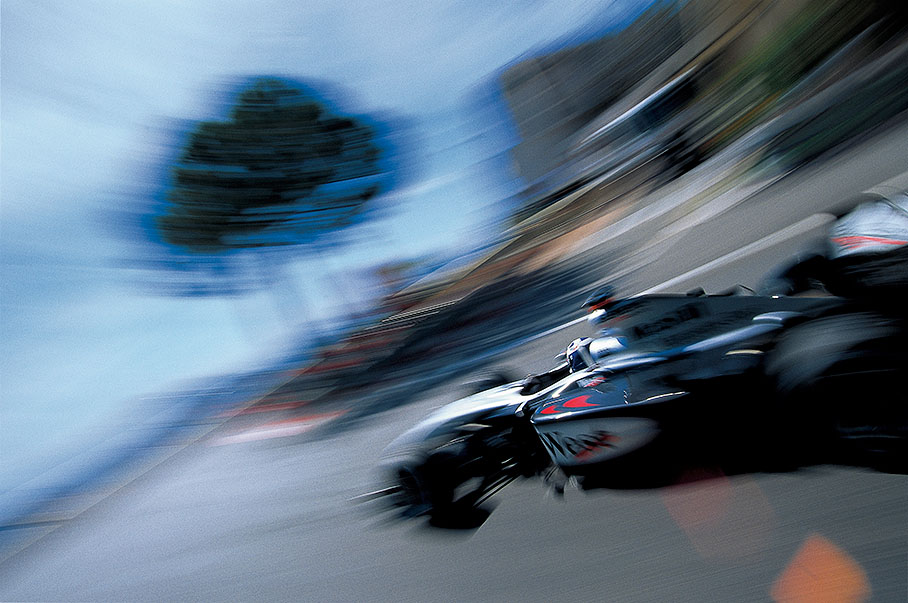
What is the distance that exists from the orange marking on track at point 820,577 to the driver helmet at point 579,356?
0.96 meters

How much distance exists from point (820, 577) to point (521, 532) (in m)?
0.85

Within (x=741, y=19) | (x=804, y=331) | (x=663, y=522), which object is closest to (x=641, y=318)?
(x=804, y=331)

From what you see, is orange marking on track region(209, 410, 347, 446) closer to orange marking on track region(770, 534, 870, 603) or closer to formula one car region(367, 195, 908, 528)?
formula one car region(367, 195, 908, 528)

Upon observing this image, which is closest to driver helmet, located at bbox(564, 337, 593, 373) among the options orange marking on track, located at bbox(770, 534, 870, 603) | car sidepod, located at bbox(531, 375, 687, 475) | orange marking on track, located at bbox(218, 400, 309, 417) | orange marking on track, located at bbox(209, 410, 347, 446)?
car sidepod, located at bbox(531, 375, 687, 475)

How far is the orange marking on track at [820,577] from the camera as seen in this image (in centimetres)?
A: 107

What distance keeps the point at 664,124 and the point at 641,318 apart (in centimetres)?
413

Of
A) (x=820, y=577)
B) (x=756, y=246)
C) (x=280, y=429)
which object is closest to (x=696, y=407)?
(x=820, y=577)

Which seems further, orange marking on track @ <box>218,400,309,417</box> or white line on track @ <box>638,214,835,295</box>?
orange marking on track @ <box>218,400,309,417</box>

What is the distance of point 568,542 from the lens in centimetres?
154

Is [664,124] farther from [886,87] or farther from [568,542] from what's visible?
[568,542]

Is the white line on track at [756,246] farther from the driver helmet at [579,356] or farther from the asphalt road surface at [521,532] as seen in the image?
the driver helmet at [579,356]

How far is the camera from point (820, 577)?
1.12 meters

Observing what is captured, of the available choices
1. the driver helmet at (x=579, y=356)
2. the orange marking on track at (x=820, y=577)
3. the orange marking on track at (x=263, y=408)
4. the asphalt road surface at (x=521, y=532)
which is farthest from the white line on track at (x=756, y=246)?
the orange marking on track at (x=263, y=408)

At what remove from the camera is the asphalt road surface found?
120cm
